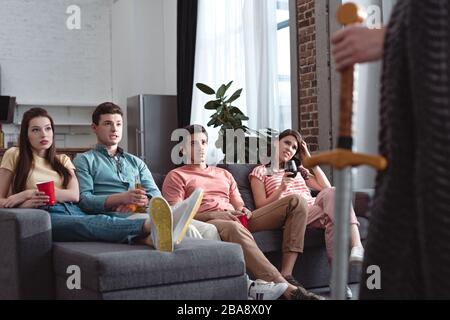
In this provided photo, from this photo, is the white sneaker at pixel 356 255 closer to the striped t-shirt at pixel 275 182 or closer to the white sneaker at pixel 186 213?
the striped t-shirt at pixel 275 182

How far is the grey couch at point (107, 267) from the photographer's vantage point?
267 cm

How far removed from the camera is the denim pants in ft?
10.2

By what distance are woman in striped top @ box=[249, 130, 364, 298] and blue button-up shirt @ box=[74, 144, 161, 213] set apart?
0.83 m

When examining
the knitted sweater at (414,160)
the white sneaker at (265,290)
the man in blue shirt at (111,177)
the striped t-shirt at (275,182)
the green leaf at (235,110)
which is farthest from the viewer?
the green leaf at (235,110)

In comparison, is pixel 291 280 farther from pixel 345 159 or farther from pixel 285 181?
pixel 345 159

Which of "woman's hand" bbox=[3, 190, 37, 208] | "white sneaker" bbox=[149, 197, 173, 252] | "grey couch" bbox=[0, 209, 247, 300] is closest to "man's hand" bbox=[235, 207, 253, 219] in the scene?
"grey couch" bbox=[0, 209, 247, 300]

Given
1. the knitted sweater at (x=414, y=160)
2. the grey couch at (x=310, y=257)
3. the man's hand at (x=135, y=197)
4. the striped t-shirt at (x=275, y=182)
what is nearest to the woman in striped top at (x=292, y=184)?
the striped t-shirt at (x=275, y=182)

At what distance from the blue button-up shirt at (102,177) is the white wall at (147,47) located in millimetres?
5090

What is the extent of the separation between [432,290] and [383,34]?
50 centimetres

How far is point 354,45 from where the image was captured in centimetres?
122

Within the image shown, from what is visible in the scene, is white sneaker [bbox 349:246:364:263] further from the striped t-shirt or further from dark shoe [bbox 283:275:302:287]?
the striped t-shirt

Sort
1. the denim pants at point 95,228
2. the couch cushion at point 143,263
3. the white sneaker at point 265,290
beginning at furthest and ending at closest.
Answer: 1. the white sneaker at point 265,290
2. the denim pants at point 95,228
3. the couch cushion at point 143,263

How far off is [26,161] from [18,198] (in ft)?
0.91

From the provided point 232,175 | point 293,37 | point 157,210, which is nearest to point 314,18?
point 293,37
